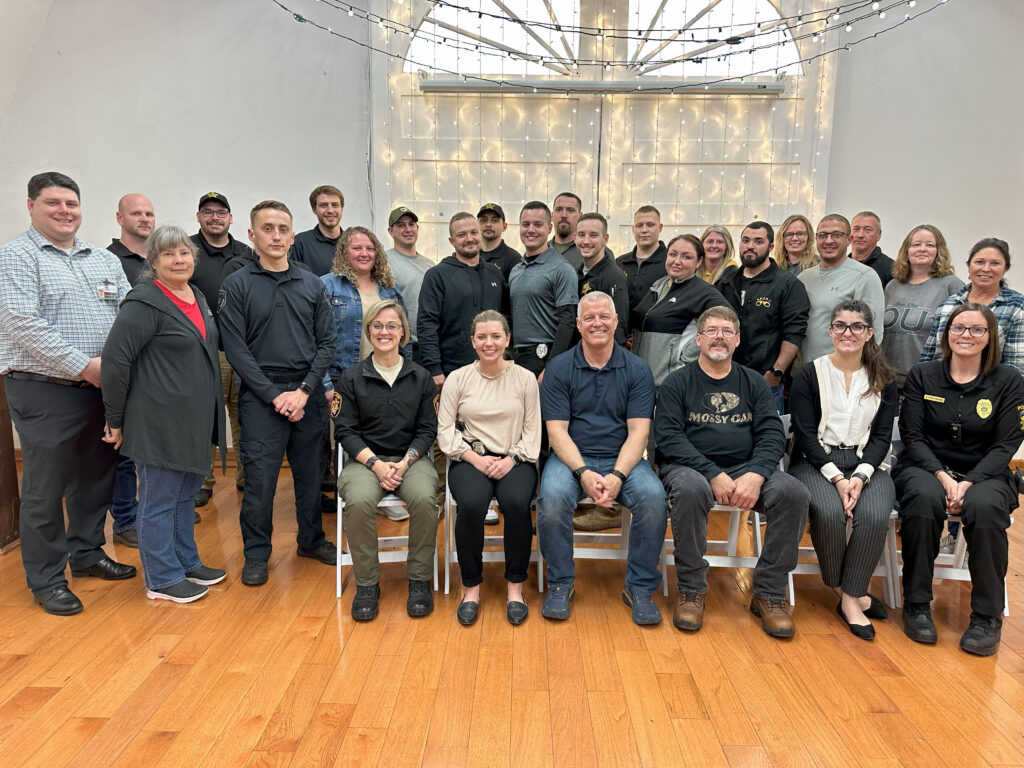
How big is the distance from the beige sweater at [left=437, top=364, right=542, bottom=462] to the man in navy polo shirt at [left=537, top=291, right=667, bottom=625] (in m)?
0.09

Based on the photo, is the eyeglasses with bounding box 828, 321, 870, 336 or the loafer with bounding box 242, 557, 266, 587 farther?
the loafer with bounding box 242, 557, 266, 587

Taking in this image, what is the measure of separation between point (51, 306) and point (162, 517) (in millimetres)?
973

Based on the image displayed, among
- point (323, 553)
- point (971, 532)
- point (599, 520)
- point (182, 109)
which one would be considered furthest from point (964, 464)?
point (182, 109)

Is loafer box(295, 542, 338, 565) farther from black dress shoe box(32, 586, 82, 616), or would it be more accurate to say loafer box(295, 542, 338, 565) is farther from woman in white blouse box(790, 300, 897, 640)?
woman in white blouse box(790, 300, 897, 640)

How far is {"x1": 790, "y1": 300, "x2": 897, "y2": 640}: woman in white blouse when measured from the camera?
2582 millimetres

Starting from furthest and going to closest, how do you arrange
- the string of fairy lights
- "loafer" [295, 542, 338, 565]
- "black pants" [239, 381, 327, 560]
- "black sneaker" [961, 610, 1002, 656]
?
1. the string of fairy lights
2. "loafer" [295, 542, 338, 565]
3. "black pants" [239, 381, 327, 560]
4. "black sneaker" [961, 610, 1002, 656]

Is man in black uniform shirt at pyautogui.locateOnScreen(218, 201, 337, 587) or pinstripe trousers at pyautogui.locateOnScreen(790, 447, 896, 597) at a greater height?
man in black uniform shirt at pyautogui.locateOnScreen(218, 201, 337, 587)

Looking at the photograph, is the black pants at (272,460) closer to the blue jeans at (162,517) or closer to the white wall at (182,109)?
the blue jeans at (162,517)

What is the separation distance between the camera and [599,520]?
358cm

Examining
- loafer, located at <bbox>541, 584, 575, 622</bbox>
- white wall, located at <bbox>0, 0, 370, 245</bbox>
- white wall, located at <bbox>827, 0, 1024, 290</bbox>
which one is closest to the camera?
loafer, located at <bbox>541, 584, 575, 622</bbox>

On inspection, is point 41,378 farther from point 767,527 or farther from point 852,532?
point 852,532

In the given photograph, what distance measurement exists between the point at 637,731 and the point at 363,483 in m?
1.41

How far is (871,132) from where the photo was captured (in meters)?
4.94

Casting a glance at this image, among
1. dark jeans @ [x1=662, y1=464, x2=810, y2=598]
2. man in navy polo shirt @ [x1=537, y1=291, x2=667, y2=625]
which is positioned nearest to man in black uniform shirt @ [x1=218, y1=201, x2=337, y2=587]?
man in navy polo shirt @ [x1=537, y1=291, x2=667, y2=625]
